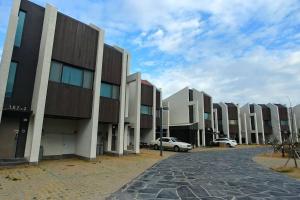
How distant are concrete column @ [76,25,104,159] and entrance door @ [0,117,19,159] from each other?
479cm

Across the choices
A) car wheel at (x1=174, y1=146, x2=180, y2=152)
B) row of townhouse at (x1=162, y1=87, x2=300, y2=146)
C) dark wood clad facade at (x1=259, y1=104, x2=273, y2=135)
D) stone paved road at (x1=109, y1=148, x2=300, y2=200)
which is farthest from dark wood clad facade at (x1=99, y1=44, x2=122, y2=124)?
dark wood clad facade at (x1=259, y1=104, x2=273, y2=135)

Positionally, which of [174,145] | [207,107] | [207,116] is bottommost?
[174,145]

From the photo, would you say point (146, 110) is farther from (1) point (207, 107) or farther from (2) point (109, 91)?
(1) point (207, 107)

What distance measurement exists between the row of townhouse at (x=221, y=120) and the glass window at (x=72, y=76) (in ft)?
81.0

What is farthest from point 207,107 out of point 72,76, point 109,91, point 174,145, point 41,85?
point 41,85

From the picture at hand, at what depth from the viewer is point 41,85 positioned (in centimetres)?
1428

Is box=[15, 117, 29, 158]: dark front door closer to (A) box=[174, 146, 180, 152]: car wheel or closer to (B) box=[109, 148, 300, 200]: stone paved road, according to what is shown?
(B) box=[109, 148, 300, 200]: stone paved road

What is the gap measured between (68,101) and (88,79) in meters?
2.59

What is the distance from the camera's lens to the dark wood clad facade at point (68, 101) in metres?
15.1

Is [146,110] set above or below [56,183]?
above

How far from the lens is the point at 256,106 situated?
55.8 meters

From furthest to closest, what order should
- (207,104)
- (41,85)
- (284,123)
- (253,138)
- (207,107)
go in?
(253,138), (284,123), (207,104), (207,107), (41,85)

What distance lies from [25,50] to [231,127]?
46.0 meters

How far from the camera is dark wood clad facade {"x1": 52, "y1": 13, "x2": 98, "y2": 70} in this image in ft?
52.5
